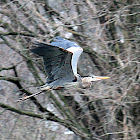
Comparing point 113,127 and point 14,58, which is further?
point 14,58

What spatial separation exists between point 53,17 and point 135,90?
2249 millimetres

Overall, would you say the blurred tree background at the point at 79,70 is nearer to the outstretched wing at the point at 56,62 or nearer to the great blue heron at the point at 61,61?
the great blue heron at the point at 61,61

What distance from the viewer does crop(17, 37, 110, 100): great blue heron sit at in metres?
4.57

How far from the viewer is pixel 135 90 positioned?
6164mm

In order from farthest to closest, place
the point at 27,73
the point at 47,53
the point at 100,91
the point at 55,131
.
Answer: the point at 27,73 → the point at 55,131 → the point at 100,91 → the point at 47,53

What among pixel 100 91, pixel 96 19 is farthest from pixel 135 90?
pixel 96 19

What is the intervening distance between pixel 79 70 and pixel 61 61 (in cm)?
184

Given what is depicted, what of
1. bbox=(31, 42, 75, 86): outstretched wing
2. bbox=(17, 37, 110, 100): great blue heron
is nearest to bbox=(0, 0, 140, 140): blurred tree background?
bbox=(17, 37, 110, 100): great blue heron

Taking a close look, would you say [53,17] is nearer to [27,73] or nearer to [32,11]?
[32,11]

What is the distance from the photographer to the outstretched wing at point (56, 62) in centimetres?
456

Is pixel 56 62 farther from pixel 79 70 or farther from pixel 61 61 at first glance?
pixel 79 70

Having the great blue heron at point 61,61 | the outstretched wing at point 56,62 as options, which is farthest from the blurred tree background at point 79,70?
the outstretched wing at point 56,62

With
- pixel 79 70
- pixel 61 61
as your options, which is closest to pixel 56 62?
pixel 61 61

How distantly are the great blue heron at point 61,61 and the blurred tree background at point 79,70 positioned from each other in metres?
0.83
